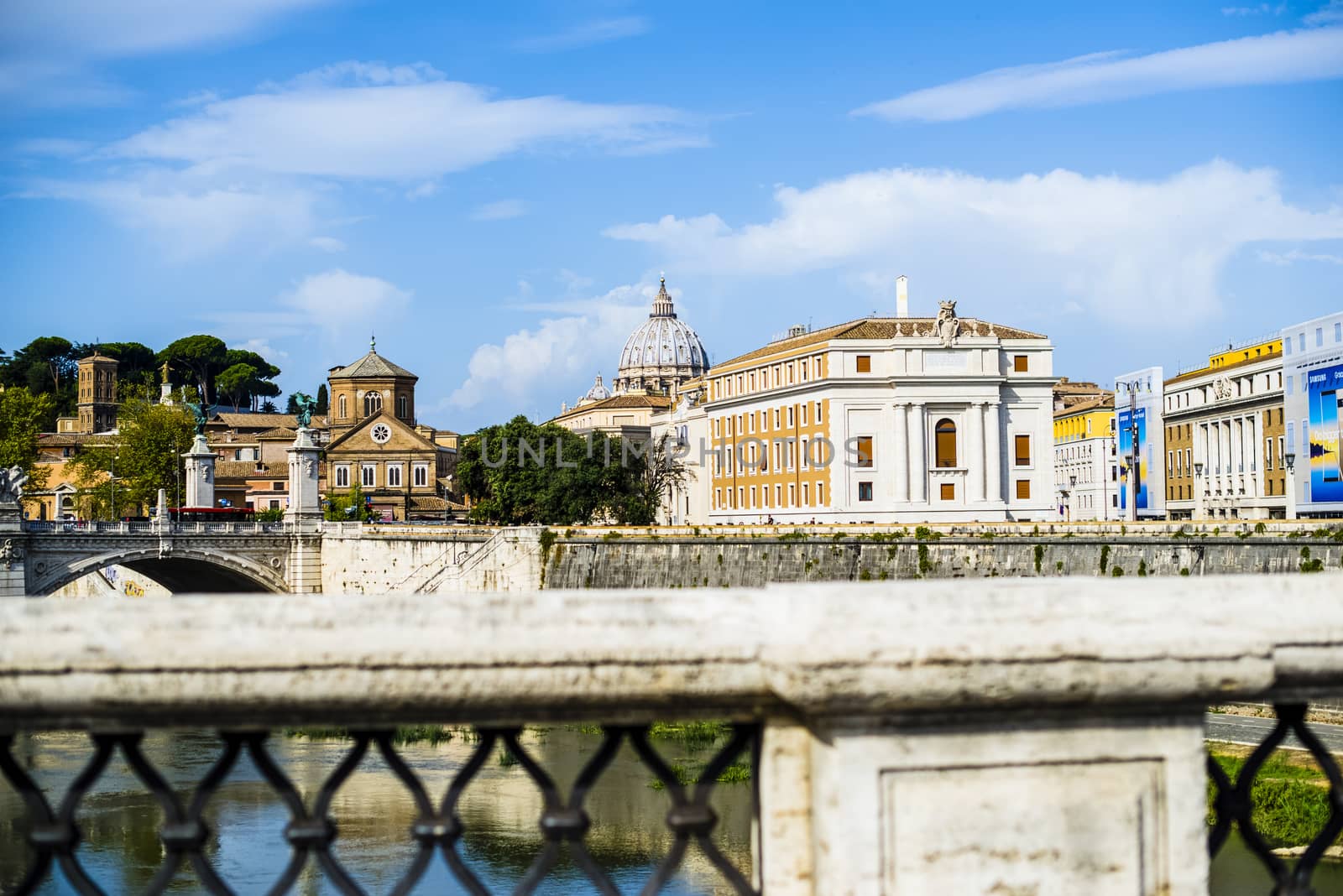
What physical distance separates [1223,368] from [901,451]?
63.8 feet

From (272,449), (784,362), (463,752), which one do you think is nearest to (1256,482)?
(784,362)

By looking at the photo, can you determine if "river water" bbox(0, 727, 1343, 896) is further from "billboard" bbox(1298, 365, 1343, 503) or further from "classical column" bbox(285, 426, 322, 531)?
"billboard" bbox(1298, 365, 1343, 503)

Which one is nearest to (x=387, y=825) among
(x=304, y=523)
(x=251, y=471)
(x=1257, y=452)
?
(x=304, y=523)

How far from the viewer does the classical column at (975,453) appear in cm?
6253

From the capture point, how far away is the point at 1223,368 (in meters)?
72.1

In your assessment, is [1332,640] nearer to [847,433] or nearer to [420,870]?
[420,870]

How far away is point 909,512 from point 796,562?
16582 mm

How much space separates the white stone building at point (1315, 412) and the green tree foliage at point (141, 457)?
1973 inches

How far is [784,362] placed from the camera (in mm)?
67500

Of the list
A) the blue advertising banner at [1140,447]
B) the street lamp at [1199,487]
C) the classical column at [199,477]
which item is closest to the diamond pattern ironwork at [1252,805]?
the classical column at [199,477]

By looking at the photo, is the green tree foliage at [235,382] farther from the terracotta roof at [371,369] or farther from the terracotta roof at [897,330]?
the terracotta roof at [897,330]

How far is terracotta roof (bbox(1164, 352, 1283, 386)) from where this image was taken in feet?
223

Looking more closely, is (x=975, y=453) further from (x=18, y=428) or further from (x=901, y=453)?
(x=18, y=428)

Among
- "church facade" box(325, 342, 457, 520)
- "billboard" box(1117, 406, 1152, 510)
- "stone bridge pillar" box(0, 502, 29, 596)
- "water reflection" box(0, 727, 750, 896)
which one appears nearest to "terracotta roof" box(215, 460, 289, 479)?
"church facade" box(325, 342, 457, 520)
